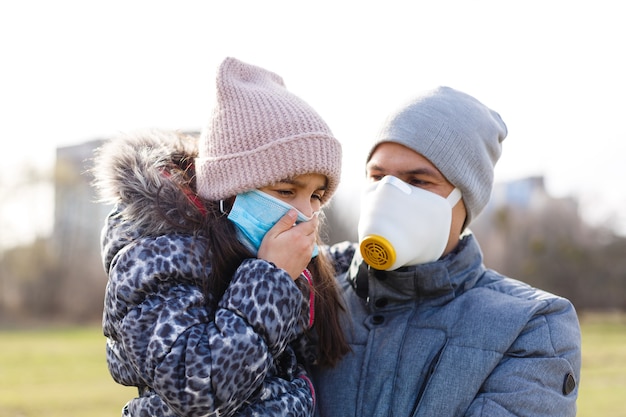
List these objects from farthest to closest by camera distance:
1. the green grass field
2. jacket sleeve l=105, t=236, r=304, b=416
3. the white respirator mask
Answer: the green grass field < the white respirator mask < jacket sleeve l=105, t=236, r=304, b=416

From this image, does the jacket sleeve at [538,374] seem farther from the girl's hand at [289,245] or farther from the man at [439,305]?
the girl's hand at [289,245]

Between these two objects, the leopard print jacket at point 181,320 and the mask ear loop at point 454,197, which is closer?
the leopard print jacket at point 181,320

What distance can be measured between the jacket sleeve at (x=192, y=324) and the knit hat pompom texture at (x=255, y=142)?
0.99 ft

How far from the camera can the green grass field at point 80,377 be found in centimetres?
1030

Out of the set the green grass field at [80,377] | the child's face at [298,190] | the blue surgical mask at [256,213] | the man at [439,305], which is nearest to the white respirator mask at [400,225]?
the man at [439,305]

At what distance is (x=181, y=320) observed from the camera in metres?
2.00

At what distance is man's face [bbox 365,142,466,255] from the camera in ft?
8.73

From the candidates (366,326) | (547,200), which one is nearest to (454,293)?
(366,326)

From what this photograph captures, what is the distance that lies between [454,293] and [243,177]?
96cm

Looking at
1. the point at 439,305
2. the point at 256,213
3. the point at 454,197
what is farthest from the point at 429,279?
the point at 256,213

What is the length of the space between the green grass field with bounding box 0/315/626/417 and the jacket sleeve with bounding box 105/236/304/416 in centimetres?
829

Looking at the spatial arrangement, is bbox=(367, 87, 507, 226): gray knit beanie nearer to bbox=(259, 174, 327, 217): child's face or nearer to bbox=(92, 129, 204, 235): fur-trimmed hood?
bbox=(259, 174, 327, 217): child's face

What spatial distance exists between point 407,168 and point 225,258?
2.82 ft

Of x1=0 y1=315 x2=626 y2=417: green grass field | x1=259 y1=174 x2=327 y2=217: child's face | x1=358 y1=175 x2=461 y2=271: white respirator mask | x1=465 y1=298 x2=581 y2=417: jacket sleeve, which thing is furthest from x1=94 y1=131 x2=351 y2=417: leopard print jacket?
x1=0 y1=315 x2=626 y2=417: green grass field
